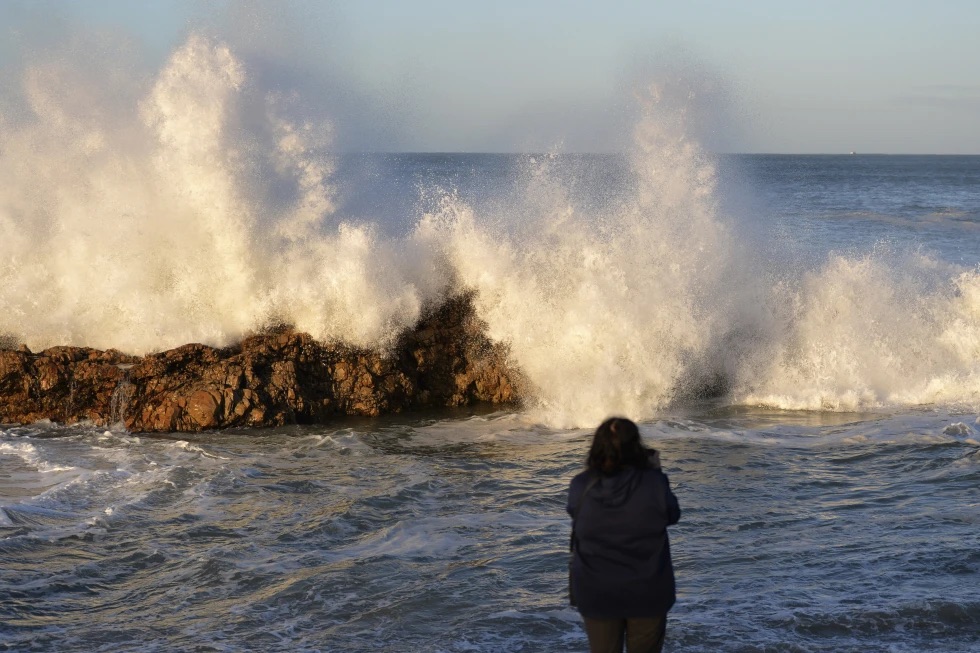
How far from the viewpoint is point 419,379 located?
10.1m

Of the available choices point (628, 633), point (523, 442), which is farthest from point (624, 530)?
point (523, 442)

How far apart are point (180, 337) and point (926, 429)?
690 centimetres

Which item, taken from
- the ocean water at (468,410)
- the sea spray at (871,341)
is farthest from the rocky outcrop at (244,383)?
the sea spray at (871,341)

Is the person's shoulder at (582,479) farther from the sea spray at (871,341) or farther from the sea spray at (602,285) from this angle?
the sea spray at (871,341)

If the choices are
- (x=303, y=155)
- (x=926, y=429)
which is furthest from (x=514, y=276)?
(x=926, y=429)

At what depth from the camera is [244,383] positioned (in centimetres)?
916

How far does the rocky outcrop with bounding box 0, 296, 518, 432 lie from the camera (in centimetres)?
904

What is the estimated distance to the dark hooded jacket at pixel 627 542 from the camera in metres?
3.54

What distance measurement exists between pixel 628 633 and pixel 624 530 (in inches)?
15.6

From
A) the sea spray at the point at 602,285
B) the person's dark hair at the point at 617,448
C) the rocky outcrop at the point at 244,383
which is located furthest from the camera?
the sea spray at the point at 602,285

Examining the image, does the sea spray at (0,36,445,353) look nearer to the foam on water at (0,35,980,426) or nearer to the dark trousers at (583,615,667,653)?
the foam on water at (0,35,980,426)

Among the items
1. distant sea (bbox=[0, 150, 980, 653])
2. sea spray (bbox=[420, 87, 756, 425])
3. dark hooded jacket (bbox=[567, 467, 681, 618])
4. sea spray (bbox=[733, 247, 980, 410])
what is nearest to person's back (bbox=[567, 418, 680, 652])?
dark hooded jacket (bbox=[567, 467, 681, 618])

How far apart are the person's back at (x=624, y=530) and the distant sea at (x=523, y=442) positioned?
1418 millimetres

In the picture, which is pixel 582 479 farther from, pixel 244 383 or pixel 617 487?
pixel 244 383
